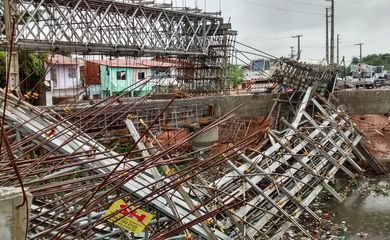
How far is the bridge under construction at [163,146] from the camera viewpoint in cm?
416

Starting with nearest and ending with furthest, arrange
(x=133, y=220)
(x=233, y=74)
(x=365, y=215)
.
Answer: (x=133, y=220) → (x=365, y=215) → (x=233, y=74)

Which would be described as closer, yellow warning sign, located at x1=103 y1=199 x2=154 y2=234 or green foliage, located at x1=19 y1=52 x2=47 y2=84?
yellow warning sign, located at x1=103 y1=199 x2=154 y2=234

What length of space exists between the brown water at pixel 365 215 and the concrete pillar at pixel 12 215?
940cm

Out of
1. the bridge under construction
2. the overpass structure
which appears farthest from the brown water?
the overpass structure

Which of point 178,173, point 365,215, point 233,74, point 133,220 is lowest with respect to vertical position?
point 365,215

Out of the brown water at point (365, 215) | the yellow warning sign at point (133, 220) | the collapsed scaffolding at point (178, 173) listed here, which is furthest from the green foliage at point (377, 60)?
the yellow warning sign at point (133, 220)

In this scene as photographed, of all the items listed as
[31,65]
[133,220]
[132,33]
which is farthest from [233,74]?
[133,220]

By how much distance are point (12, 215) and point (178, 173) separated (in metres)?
1.93

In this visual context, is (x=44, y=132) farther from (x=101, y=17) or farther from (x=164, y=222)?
(x=101, y=17)

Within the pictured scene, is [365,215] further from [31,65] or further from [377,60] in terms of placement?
[377,60]

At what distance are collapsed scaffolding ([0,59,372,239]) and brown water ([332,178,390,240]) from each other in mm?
957

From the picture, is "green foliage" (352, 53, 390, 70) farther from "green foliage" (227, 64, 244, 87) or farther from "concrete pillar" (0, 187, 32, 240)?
"concrete pillar" (0, 187, 32, 240)

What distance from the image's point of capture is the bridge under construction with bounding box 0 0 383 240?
4.16 meters

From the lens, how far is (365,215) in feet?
40.7
